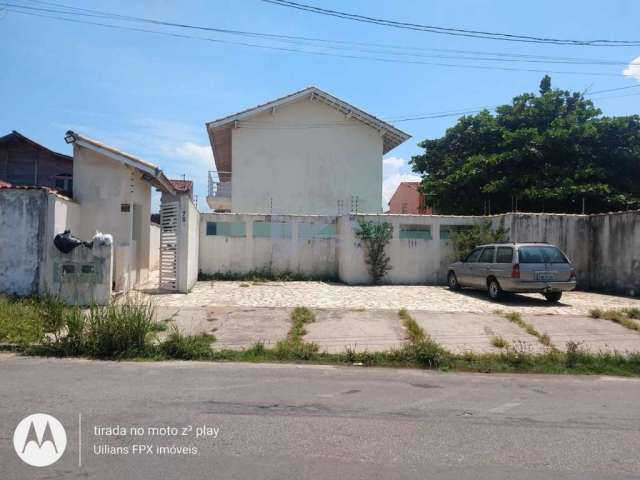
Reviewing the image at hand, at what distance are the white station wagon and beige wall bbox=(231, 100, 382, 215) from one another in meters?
10.9

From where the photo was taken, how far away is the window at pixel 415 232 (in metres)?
17.1

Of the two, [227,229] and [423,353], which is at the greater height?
[227,229]

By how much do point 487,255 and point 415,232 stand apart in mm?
3625

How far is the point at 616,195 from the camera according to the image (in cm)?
2038

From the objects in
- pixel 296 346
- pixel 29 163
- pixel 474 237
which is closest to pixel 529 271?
pixel 474 237

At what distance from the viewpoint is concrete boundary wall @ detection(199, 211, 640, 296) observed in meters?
16.2

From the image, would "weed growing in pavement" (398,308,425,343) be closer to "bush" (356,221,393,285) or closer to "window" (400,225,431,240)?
"bush" (356,221,393,285)

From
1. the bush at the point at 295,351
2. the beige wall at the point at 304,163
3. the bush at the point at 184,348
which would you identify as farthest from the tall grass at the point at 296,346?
the beige wall at the point at 304,163

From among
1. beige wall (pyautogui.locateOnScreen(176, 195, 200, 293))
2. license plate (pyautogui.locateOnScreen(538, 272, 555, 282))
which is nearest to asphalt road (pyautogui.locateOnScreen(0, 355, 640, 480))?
license plate (pyautogui.locateOnScreen(538, 272, 555, 282))

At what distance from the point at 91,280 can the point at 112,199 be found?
3497 millimetres

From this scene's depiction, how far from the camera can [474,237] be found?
16.5 meters

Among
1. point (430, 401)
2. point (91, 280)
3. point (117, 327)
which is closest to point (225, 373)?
point (117, 327)

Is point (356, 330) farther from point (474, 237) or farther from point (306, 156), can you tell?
point (306, 156)

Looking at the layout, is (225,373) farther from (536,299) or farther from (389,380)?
(536,299)
